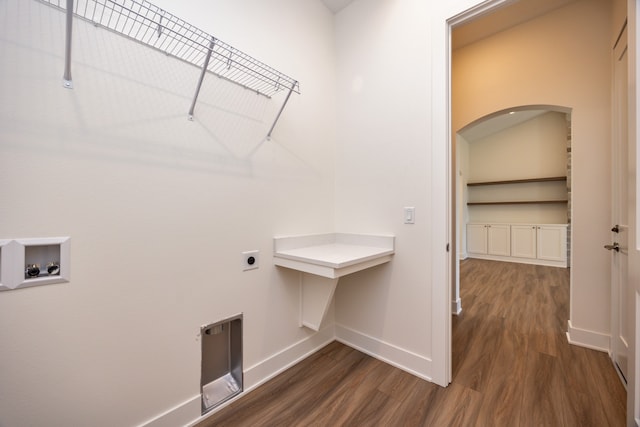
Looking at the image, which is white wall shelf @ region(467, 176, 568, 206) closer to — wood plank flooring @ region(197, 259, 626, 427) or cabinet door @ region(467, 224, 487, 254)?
cabinet door @ region(467, 224, 487, 254)

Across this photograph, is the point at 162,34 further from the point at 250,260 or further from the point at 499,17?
the point at 499,17

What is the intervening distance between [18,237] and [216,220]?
0.70 meters

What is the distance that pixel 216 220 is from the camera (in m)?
1.40

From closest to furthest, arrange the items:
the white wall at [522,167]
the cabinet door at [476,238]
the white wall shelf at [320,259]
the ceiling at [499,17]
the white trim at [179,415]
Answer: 1. the white trim at [179,415]
2. the white wall shelf at [320,259]
3. the ceiling at [499,17]
4. the white wall at [522,167]
5. the cabinet door at [476,238]

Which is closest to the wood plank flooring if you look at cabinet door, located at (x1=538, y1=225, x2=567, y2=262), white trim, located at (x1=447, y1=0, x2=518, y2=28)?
white trim, located at (x1=447, y1=0, x2=518, y2=28)

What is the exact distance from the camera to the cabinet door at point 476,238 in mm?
5652

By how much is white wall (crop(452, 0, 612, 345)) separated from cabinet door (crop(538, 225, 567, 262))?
3.58 meters

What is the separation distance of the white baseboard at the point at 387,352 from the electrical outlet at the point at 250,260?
103 centimetres

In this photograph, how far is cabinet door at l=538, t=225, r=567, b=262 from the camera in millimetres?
4734

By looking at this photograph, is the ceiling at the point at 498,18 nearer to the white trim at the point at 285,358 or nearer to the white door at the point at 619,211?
the white door at the point at 619,211

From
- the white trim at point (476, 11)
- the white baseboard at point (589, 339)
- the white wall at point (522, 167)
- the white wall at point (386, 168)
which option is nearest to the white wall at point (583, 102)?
the white baseboard at point (589, 339)

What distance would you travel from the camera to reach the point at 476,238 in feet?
18.9

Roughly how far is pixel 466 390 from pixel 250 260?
1.53m

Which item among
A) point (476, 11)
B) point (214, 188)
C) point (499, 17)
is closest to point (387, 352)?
point (214, 188)
